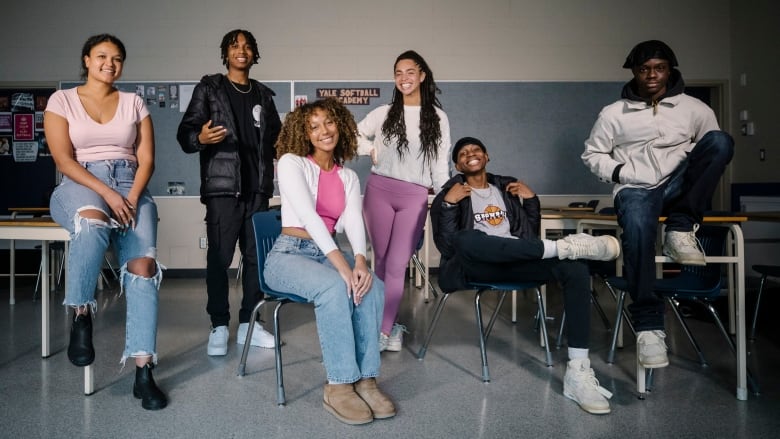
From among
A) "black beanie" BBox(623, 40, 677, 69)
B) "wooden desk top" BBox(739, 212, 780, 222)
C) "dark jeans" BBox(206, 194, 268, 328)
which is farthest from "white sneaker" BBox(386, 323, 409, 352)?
"wooden desk top" BBox(739, 212, 780, 222)

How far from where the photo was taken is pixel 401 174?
2637 millimetres

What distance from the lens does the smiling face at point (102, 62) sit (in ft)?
6.78

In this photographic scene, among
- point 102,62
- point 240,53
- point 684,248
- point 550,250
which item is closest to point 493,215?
point 550,250

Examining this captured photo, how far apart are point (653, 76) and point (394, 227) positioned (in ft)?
4.19

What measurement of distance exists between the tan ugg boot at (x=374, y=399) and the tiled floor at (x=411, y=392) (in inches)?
1.3

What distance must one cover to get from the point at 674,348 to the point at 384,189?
1635mm

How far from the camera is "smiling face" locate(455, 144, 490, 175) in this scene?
259 centimetres

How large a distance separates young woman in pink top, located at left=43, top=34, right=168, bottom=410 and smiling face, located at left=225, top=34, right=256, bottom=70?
2.11 ft

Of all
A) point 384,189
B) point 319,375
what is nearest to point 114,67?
point 384,189

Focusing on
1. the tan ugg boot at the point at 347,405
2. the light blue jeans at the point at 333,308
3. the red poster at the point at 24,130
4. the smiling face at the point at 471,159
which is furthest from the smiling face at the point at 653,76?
the red poster at the point at 24,130

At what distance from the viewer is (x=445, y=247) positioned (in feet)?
7.99

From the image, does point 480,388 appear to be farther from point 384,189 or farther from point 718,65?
point 718,65

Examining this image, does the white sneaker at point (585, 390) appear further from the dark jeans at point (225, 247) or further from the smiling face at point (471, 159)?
the dark jeans at point (225, 247)

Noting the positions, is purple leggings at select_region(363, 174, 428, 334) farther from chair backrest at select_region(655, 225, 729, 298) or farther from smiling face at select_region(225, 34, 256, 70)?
chair backrest at select_region(655, 225, 729, 298)
